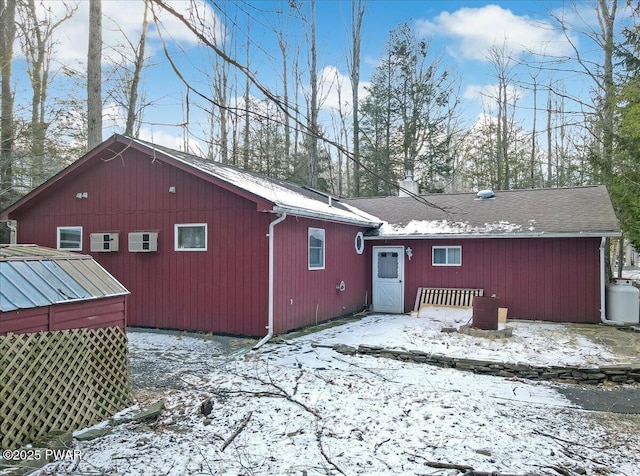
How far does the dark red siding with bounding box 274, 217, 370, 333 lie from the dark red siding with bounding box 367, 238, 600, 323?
1724mm

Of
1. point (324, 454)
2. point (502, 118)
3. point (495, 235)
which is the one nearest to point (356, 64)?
point (502, 118)

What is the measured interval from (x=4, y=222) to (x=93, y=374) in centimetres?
900

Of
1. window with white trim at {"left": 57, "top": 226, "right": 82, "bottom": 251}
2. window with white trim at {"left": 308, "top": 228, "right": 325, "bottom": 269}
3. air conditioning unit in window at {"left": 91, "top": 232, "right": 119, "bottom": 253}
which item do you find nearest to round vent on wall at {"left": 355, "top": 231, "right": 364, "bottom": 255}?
window with white trim at {"left": 308, "top": 228, "right": 325, "bottom": 269}

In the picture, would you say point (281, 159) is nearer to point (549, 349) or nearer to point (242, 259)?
point (242, 259)

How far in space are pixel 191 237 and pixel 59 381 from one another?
5.20 metres

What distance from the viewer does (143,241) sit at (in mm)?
9250

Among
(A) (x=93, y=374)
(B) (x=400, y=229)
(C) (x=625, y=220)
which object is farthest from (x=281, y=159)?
(A) (x=93, y=374)

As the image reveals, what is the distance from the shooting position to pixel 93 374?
4.48 meters

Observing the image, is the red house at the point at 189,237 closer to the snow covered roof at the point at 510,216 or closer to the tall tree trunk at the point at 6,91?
the tall tree trunk at the point at 6,91

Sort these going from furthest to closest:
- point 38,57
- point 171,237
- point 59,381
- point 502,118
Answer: point 502,118 < point 38,57 < point 171,237 < point 59,381

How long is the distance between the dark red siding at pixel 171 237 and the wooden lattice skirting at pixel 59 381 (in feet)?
12.1

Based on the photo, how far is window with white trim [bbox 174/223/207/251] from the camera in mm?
8930

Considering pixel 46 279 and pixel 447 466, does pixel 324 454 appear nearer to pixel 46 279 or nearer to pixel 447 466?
pixel 447 466

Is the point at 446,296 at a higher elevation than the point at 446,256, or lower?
lower
